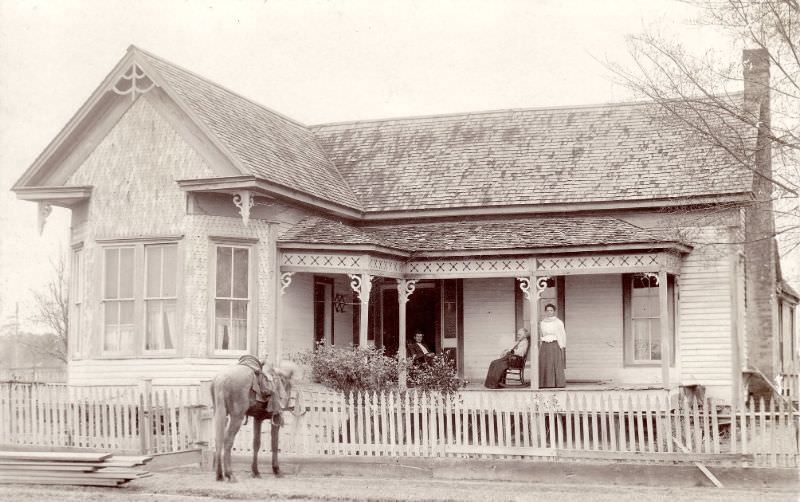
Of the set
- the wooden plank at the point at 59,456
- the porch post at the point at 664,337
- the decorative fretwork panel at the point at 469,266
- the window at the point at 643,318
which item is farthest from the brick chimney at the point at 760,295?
the wooden plank at the point at 59,456

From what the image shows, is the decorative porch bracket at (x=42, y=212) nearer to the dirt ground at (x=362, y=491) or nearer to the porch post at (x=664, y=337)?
the dirt ground at (x=362, y=491)

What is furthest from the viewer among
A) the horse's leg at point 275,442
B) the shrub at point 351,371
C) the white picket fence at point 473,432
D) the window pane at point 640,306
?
the window pane at point 640,306

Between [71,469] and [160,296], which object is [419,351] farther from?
[71,469]

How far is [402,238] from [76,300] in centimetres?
642

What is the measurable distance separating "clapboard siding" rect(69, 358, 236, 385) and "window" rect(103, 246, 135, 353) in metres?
0.32

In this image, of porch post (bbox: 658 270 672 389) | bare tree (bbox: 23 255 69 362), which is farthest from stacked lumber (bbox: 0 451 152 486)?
bare tree (bbox: 23 255 69 362)

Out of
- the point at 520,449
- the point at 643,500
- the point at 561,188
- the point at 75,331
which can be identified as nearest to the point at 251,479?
the point at 520,449

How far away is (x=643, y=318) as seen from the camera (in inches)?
836

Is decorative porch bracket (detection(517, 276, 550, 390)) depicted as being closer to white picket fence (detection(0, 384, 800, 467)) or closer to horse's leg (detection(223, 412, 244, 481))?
white picket fence (detection(0, 384, 800, 467))

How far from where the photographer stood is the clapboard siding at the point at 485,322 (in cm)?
2209

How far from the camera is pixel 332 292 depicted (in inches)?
855

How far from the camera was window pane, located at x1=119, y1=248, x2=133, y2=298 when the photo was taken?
734 inches

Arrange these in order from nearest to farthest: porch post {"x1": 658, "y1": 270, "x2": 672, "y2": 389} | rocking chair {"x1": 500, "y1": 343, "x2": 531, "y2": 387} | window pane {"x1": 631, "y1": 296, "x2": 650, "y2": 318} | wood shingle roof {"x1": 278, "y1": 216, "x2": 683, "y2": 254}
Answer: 1. porch post {"x1": 658, "y1": 270, "x2": 672, "y2": 389}
2. wood shingle roof {"x1": 278, "y1": 216, "x2": 683, "y2": 254}
3. rocking chair {"x1": 500, "y1": 343, "x2": 531, "y2": 387}
4. window pane {"x1": 631, "y1": 296, "x2": 650, "y2": 318}

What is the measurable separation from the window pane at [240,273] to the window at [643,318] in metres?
7.89
